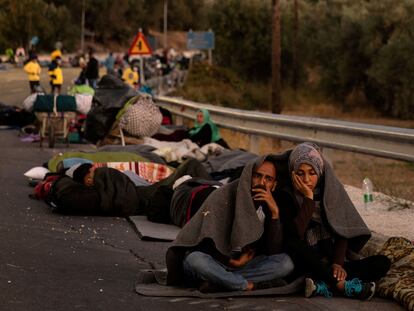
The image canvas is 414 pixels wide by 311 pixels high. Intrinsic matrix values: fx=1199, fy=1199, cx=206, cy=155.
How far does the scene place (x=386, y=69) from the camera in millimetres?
48844

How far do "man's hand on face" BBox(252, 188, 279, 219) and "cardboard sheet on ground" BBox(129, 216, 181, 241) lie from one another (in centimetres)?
305

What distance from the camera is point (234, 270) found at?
8453 millimetres

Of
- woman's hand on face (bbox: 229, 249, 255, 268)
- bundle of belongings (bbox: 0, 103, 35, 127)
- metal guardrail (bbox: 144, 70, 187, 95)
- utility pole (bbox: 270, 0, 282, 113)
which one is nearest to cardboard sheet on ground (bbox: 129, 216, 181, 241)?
woman's hand on face (bbox: 229, 249, 255, 268)

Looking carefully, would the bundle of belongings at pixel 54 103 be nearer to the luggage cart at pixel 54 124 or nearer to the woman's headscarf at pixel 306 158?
the luggage cart at pixel 54 124

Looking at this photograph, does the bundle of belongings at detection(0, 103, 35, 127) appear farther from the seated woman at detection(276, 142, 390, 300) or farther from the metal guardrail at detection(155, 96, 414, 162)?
the seated woman at detection(276, 142, 390, 300)

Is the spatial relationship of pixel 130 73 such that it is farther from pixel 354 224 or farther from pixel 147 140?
pixel 354 224

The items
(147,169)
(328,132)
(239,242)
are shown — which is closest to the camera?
(239,242)

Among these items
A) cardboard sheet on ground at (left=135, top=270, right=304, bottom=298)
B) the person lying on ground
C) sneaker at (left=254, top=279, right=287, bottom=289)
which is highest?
sneaker at (left=254, top=279, right=287, bottom=289)

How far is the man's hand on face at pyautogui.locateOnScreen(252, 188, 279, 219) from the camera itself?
8.33 m

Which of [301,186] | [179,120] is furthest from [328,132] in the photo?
[179,120]

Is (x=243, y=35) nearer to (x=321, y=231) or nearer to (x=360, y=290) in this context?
(x=321, y=231)

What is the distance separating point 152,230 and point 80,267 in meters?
2.54

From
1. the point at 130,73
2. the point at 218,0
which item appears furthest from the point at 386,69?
the point at 218,0

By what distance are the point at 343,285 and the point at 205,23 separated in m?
64.1
